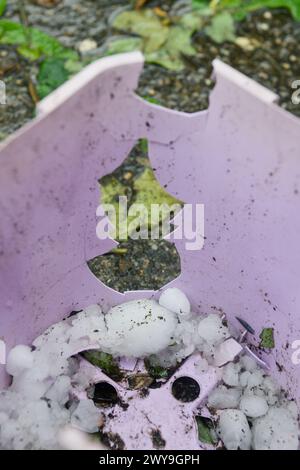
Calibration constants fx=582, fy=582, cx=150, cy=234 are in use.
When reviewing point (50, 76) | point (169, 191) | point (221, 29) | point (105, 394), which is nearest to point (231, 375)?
point (105, 394)

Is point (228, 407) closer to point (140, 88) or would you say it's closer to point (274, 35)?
point (140, 88)

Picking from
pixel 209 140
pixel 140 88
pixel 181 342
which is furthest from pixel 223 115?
pixel 140 88

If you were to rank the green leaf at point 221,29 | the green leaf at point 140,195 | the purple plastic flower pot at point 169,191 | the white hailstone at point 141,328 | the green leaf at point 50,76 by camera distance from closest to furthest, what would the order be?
the purple plastic flower pot at point 169,191 → the white hailstone at point 141,328 → the green leaf at point 140,195 → the green leaf at point 50,76 → the green leaf at point 221,29

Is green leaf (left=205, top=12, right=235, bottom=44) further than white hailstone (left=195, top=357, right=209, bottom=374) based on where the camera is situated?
Yes

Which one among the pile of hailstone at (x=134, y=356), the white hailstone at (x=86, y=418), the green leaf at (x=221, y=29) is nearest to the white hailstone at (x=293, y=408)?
the pile of hailstone at (x=134, y=356)

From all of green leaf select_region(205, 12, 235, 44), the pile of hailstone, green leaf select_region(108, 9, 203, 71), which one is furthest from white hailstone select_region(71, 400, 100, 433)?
green leaf select_region(205, 12, 235, 44)

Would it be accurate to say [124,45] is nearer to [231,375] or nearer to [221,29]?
[221,29]

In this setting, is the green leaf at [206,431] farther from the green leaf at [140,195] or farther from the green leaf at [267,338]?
the green leaf at [140,195]

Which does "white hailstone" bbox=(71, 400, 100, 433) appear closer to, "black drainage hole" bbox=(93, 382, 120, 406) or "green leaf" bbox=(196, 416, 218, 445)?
"black drainage hole" bbox=(93, 382, 120, 406)
